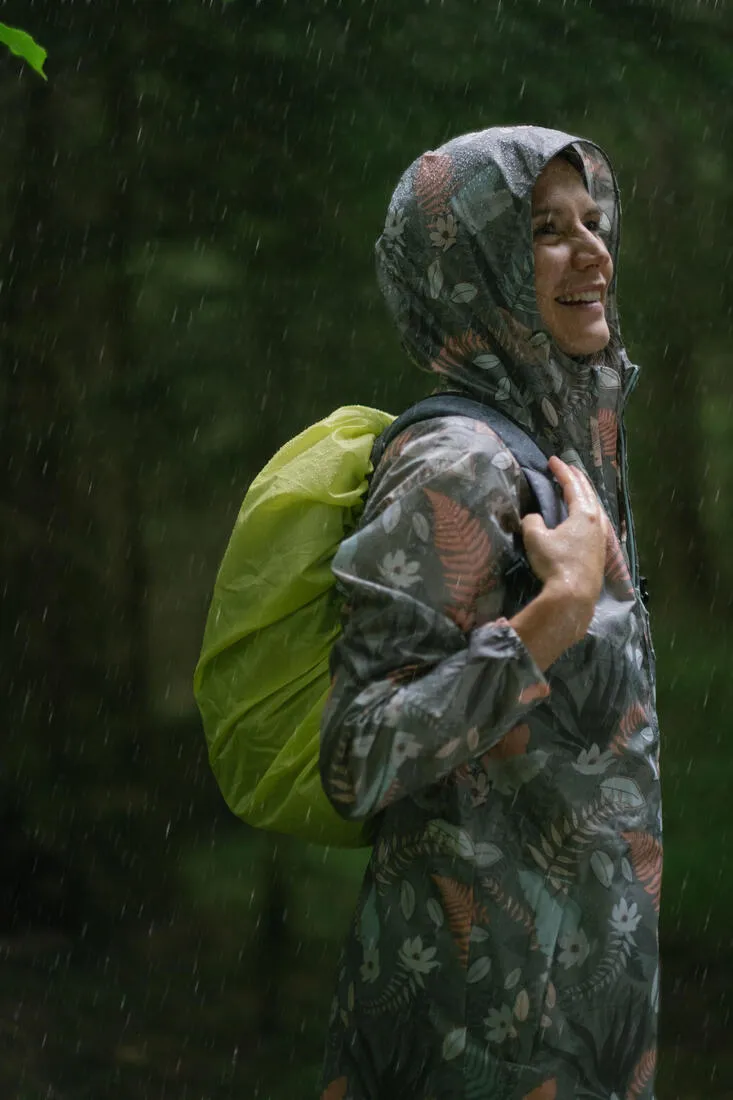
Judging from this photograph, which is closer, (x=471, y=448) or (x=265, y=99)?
(x=471, y=448)

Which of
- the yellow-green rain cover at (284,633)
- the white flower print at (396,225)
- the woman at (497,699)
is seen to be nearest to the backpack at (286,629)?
the yellow-green rain cover at (284,633)

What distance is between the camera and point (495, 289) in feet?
5.70

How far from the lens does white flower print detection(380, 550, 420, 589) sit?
1.52 meters

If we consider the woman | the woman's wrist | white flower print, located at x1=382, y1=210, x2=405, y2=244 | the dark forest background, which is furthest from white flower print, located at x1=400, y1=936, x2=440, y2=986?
the dark forest background

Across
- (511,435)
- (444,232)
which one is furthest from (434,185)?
(511,435)

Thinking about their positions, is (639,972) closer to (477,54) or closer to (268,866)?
(268,866)

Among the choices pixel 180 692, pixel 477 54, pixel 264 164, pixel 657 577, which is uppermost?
pixel 477 54

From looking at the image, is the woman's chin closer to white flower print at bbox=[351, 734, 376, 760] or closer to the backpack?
the backpack

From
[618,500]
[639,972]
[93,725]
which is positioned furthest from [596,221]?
[93,725]

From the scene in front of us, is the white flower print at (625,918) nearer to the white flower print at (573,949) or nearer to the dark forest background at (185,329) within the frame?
the white flower print at (573,949)

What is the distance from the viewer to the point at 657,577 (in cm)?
479

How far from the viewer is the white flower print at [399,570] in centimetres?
152

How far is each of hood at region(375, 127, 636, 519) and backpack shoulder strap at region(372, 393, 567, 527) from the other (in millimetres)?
46

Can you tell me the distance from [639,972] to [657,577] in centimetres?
322
